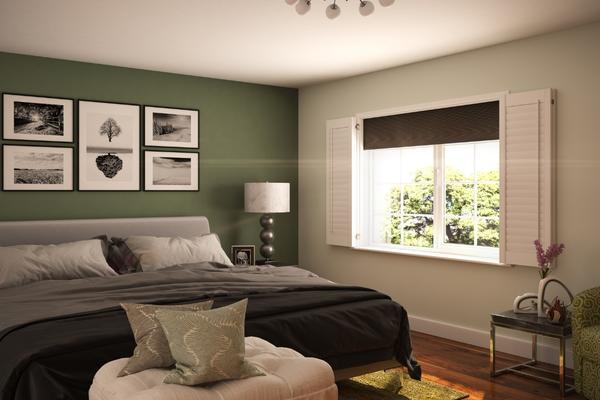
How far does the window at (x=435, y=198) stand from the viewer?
5.11 meters

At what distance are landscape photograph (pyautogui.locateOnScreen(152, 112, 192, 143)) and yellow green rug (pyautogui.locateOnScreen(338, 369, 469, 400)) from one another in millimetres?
2969

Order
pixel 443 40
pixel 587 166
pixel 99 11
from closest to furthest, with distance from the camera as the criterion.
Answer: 1. pixel 99 11
2. pixel 587 166
3. pixel 443 40

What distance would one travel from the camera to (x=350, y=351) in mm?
3684

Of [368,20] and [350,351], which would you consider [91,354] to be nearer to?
[350,351]

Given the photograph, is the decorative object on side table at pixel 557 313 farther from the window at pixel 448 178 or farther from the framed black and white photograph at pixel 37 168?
the framed black and white photograph at pixel 37 168

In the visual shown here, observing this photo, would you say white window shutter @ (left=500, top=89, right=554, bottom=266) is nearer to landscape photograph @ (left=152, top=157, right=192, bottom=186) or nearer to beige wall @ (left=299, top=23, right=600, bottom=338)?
beige wall @ (left=299, top=23, right=600, bottom=338)

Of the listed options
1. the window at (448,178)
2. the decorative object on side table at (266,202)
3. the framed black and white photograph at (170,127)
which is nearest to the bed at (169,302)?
the decorative object on side table at (266,202)

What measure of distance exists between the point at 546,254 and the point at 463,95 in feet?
5.19

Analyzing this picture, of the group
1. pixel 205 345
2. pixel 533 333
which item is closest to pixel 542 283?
pixel 533 333

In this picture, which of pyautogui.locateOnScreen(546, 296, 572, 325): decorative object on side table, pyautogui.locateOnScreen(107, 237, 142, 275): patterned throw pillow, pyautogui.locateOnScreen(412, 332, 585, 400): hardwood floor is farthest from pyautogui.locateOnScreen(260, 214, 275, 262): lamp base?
pyautogui.locateOnScreen(546, 296, 572, 325): decorative object on side table

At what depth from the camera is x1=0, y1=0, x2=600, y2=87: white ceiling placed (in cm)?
384

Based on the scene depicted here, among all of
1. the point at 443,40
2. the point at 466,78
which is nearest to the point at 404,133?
the point at 466,78

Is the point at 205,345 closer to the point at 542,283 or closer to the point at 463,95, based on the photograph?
the point at 542,283

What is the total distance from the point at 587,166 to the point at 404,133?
69.5 inches
